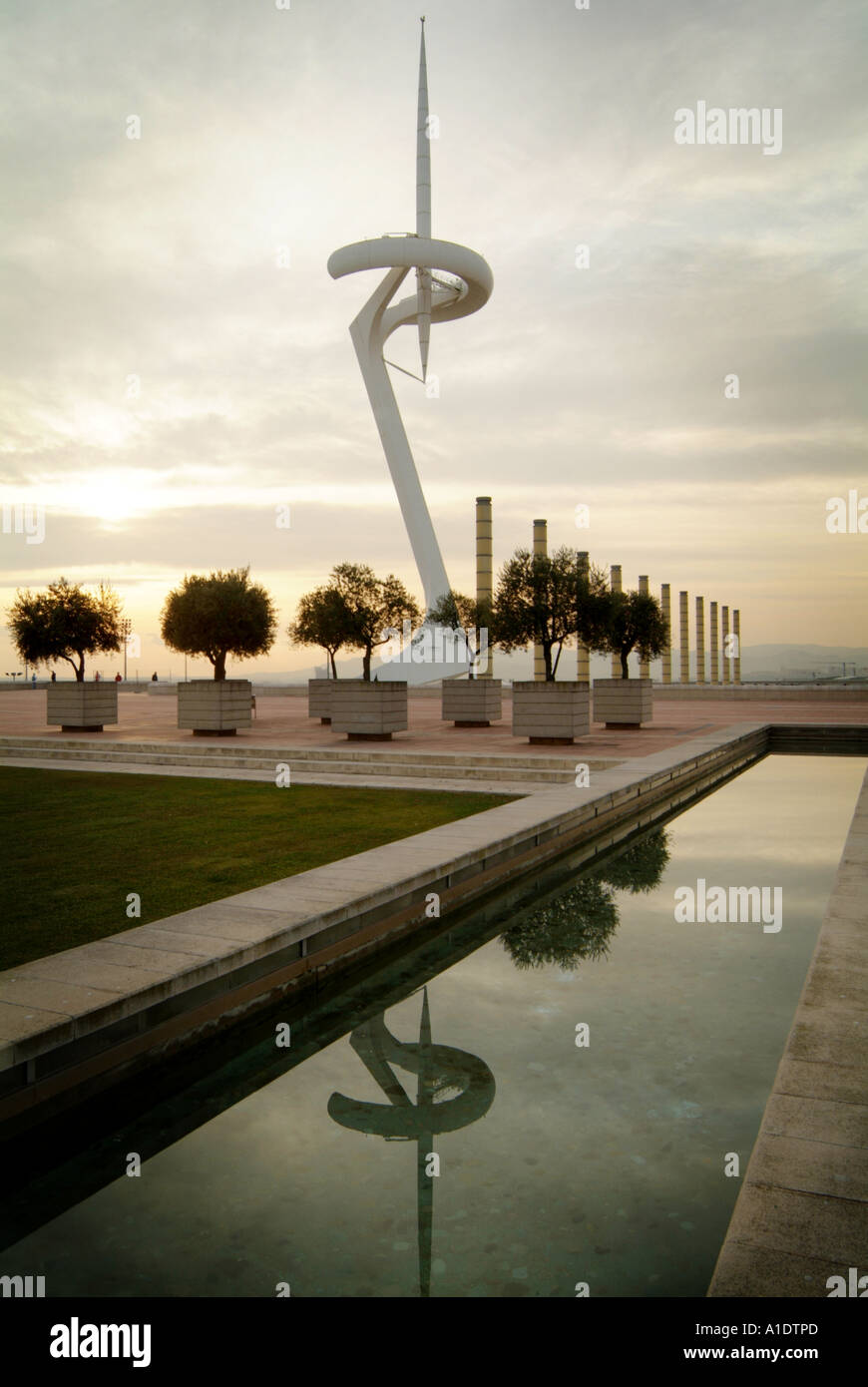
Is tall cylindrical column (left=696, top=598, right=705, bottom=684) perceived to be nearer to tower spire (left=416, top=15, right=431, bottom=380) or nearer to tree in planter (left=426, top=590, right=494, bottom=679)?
tower spire (left=416, top=15, right=431, bottom=380)

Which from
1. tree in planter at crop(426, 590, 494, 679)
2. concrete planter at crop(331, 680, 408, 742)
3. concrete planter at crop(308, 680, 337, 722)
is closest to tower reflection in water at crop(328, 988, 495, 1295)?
concrete planter at crop(331, 680, 408, 742)

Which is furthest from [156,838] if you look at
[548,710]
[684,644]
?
[684,644]

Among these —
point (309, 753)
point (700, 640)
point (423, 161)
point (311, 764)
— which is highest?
point (423, 161)

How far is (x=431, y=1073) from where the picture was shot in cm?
446

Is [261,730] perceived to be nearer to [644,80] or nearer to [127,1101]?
[644,80]

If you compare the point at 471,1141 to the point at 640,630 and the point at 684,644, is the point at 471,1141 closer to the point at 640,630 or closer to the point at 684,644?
the point at 640,630

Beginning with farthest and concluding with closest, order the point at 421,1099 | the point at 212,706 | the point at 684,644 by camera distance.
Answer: the point at 684,644
the point at 212,706
the point at 421,1099

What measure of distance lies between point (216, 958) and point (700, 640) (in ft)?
230

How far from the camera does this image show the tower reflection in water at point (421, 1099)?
3.73 meters

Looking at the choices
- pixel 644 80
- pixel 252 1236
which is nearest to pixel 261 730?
pixel 644 80

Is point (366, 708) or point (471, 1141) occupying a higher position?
point (366, 708)

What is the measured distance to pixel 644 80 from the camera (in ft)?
52.8

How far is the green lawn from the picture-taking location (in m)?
6.14
